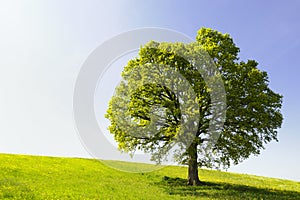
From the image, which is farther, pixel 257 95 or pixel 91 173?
pixel 91 173

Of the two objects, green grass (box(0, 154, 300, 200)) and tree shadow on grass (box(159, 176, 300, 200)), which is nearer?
green grass (box(0, 154, 300, 200))

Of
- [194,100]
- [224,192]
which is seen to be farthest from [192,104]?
[224,192]

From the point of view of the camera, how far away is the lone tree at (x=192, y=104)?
100ft

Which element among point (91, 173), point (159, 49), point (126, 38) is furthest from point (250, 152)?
point (91, 173)

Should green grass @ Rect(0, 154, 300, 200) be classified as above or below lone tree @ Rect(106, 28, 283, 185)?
below

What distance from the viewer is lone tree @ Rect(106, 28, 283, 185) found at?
→ 30547 mm

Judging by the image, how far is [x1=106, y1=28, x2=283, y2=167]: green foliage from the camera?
30.5 meters

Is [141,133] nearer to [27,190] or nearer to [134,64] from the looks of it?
[134,64]

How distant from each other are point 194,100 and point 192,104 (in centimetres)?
59

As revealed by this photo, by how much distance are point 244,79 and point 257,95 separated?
2.25m

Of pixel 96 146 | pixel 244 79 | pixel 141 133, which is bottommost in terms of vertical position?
pixel 96 146

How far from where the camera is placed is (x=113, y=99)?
34750mm

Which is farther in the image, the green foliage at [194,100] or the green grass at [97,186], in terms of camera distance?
the green foliage at [194,100]

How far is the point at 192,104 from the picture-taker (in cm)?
2902
